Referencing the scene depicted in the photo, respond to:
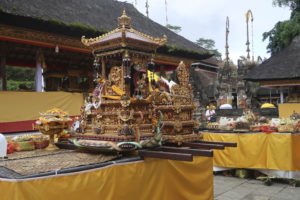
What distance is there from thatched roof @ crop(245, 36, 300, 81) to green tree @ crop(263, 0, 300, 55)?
64 cm

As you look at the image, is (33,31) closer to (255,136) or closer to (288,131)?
(255,136)

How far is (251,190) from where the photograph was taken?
6.03 metres

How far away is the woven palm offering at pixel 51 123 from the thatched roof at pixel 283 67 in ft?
42.0

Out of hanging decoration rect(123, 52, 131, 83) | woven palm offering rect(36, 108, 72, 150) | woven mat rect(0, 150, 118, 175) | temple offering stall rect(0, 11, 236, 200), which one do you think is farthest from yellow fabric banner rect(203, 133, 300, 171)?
woven mat rect(0, 150, 118, 175)

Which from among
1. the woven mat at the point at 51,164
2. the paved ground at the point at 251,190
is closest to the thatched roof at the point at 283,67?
the paved ground at the point at 251,190

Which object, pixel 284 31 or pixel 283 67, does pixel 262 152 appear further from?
pixel 284 31

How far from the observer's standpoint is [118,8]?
1241cm

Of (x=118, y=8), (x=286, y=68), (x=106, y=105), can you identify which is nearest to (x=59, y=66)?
(x=118, y=8)

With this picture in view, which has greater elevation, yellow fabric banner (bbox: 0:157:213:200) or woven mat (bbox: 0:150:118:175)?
woven mat (bbox: 0:150:118:175)

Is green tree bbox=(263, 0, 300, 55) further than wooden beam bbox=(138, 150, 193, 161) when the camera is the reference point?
Yes

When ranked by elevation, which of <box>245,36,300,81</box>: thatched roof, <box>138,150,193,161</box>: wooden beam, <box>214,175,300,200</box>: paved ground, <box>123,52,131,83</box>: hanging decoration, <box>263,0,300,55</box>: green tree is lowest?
<box>214,175,300,200</box>: paved ground

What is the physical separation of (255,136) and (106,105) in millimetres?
4344

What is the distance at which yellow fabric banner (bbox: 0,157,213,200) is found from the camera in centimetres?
250

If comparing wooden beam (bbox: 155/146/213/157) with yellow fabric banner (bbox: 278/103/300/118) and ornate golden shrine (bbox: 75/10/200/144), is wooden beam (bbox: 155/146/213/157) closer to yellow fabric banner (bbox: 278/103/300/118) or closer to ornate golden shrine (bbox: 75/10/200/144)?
ornate golden shrine (bbox: 75/10/200/144)
